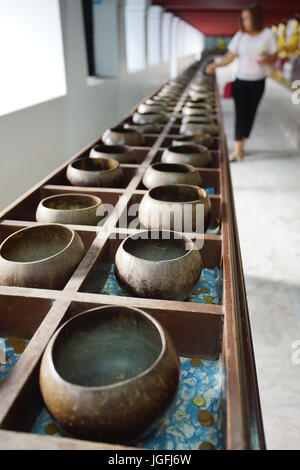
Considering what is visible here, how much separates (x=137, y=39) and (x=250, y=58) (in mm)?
4984

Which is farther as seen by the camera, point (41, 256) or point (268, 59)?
point (268, 59)

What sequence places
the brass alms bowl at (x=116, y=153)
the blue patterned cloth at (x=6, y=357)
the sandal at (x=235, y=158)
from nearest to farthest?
the blue patterned cloth at (x=6, y=357) < the brass alms bowl at (x=116, y=153) < the sandal at (x=235, y=158)

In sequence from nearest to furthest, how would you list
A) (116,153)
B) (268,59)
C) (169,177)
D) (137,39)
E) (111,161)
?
1. (169,177)
2. (111,161)
3. (116,153)
4. (268,59)
5. (137,39)

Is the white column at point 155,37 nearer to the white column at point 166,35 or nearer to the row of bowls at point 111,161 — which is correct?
the white column at point 166,35

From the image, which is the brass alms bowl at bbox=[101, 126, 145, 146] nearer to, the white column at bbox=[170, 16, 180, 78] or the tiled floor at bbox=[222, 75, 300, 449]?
the tiled floor at bbox=[222, 75, 300, 449]

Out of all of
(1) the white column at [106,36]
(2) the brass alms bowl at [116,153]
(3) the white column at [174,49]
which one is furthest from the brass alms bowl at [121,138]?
(3) the white column at [174,49]

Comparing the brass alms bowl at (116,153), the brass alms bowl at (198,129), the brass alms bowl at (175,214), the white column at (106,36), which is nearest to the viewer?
the brass alms bowl at (175,214)

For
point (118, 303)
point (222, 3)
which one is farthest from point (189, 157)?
point (222, 3)

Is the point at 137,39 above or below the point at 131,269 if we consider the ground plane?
above

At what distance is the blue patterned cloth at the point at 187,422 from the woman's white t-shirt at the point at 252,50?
4372mm

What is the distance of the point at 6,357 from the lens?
0.93m

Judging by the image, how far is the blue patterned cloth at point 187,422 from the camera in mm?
738

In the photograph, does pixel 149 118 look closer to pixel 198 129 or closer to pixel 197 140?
pixel 198 129
